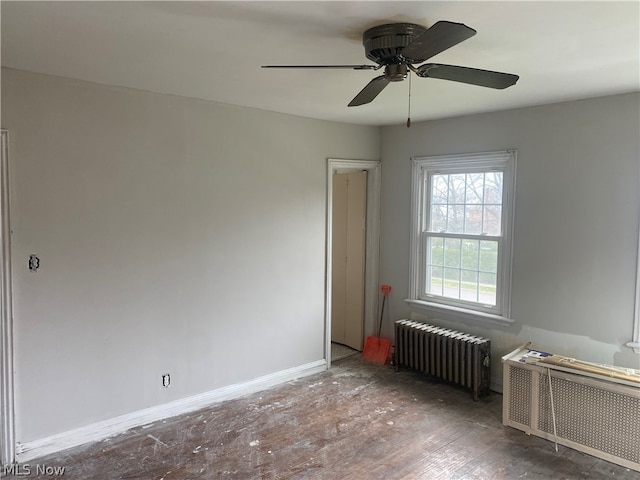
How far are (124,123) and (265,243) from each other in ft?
5.00

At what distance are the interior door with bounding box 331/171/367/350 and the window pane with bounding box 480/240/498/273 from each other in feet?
4.52

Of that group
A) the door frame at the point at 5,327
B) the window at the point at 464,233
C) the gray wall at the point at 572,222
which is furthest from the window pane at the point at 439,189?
the door frame at the point at 5,327

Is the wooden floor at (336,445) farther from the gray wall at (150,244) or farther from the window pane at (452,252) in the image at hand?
the window pane at (452,252)

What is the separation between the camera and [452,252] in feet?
14.6

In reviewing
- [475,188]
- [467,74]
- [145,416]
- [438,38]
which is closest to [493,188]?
[475,188]

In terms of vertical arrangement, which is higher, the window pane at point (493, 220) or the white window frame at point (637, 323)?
the window pane at point (493, 220)

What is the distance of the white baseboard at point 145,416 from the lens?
9.72ft

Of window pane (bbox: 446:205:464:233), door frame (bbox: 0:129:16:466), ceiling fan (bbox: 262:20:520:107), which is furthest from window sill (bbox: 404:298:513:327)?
door frame (bbox: 0:129:16:466)

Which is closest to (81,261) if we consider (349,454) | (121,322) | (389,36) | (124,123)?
(121,322)

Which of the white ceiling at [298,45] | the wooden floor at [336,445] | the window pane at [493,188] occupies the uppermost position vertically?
the white ceiling at [298,45]

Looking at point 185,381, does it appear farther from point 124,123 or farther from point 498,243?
point 498,243

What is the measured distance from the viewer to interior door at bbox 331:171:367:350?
5.13 m

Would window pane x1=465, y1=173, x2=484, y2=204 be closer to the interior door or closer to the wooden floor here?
the interior door

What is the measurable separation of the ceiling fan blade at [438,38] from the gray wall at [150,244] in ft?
7.20
